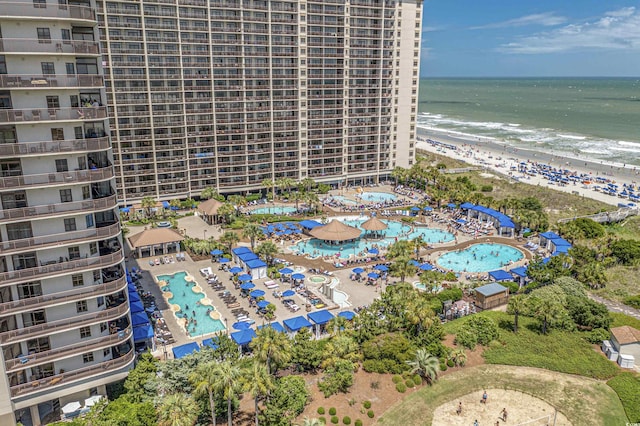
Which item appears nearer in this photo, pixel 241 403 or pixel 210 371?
pixel 210 371

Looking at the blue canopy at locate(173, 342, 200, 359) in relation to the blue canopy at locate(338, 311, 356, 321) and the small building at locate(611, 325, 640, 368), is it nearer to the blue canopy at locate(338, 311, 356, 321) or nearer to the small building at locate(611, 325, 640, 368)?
the blue canopy at locate(338, 311, 356, 321)

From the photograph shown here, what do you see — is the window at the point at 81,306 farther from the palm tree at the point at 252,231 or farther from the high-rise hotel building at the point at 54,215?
the palm tree at the point at 252,231

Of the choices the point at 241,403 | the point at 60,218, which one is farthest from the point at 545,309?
the point at 60,218

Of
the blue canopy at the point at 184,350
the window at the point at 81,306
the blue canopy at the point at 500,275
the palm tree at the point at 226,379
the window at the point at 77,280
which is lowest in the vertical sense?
the blue canopy at the point at 500,275

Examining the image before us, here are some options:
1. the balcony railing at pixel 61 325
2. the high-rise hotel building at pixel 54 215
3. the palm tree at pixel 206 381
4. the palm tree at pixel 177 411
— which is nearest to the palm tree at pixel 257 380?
the palm tree at pixel 206 381

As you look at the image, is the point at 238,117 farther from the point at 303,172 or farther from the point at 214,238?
the point at 214,238

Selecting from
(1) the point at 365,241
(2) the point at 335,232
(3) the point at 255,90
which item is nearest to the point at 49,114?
(2) the point at 335,232
